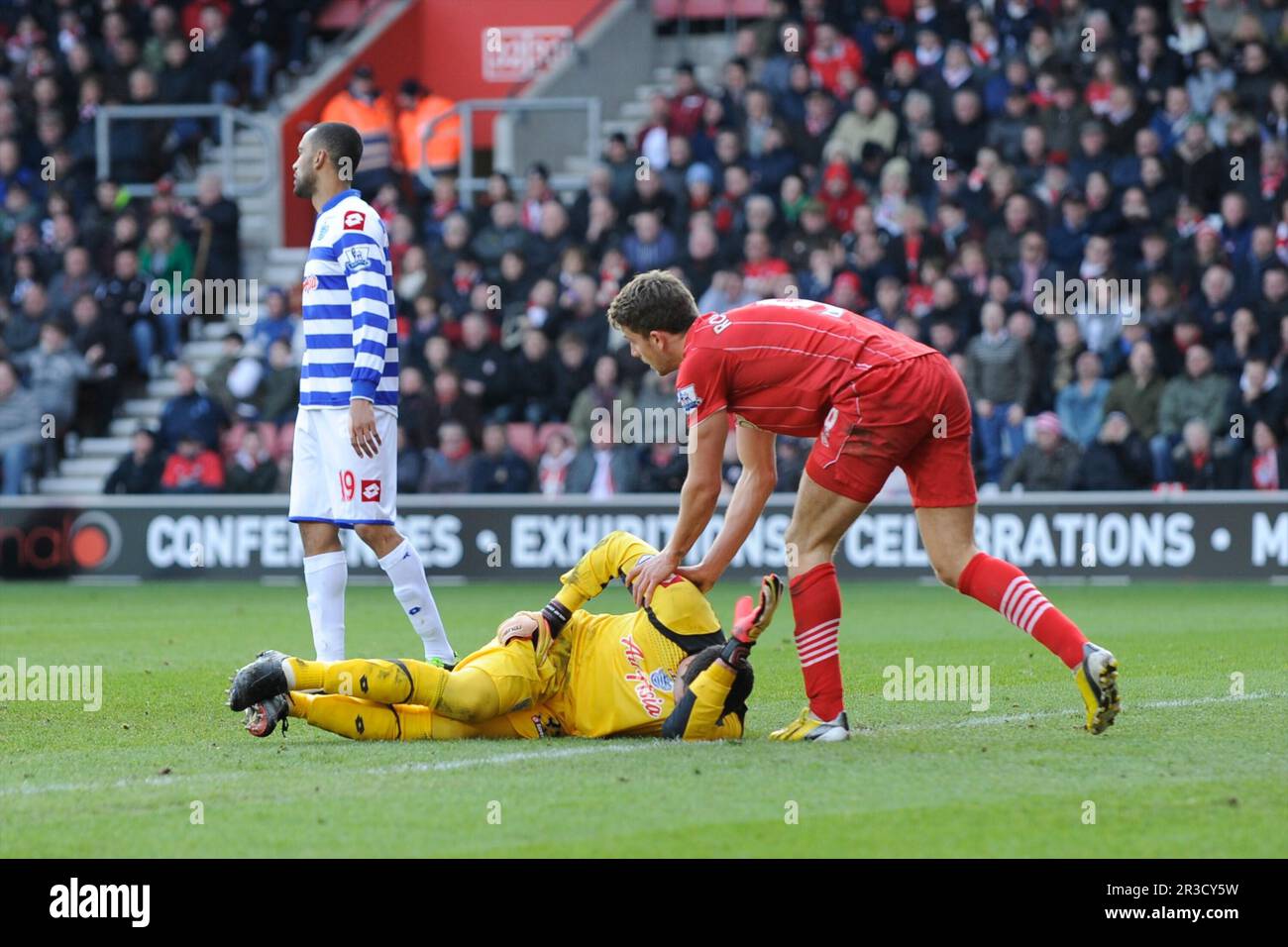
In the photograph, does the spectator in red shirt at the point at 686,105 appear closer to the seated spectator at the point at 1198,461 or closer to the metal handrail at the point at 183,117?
the metal handrail at the point at 183,117

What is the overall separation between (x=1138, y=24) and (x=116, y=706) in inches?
519

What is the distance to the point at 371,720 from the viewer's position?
6812mm

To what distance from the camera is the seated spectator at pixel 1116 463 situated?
15.6 m

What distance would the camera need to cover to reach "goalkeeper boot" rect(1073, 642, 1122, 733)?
645 centimetres

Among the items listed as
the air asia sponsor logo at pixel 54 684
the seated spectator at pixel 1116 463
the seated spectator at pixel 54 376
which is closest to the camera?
the air asia sponsor logo at pixel 54 684

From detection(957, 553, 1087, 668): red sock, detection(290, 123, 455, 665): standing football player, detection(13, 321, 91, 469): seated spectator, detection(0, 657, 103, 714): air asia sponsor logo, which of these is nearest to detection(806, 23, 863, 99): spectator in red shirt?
detection(13, 321, 91, 469): seated spectator

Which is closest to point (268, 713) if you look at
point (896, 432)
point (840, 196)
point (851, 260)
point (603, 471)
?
point (896, 432)

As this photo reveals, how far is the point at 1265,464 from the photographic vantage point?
1534 centimetres

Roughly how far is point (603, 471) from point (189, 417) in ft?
13.7

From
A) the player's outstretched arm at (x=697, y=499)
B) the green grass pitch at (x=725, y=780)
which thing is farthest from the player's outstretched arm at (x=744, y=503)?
the green grass pitch at (x=725, y=780)

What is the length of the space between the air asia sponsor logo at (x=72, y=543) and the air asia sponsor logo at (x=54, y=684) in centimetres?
713
